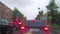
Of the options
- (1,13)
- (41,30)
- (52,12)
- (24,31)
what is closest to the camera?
(41,30)

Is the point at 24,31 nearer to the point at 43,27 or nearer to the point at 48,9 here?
the point at 43,27

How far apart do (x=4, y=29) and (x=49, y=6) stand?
54.4 meters

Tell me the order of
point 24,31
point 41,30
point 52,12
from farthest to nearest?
point 52,12, point 24,31, point 41,30

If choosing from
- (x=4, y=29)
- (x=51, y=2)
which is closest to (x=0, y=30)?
(x=4, y=29)

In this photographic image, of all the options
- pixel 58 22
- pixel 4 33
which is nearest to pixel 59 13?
pixel 58 22

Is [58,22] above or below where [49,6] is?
below

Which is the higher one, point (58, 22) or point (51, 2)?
point (51, 2)

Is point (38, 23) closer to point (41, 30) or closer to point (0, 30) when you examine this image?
point (41, 30)

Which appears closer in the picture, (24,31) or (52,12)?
(24,31)

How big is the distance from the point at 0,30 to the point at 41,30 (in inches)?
166

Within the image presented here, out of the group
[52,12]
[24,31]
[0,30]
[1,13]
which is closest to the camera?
[24,31]

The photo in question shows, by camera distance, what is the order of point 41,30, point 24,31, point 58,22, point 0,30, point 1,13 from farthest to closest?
point 1,13
point 58,22
point 0,30
point 24,31
point 41,30

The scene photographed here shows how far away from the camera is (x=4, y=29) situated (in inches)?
728

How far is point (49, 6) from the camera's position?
72.0 meters
